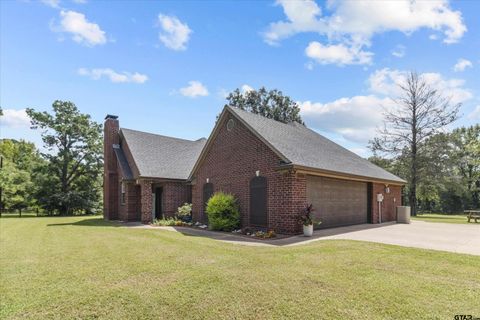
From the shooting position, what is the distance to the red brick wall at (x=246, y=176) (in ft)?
36.5

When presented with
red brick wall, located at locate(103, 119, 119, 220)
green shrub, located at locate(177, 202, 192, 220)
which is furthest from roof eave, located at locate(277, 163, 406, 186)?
red brick wall, located at locate(103, 119, 119, 220)

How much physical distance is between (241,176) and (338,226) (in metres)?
5.19

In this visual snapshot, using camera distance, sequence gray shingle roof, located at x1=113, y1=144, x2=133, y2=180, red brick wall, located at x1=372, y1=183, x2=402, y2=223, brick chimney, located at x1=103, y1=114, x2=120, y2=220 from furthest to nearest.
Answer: brick chimney, located at x1=103, y1=114, x2=120, y2=220, gray shingle roof, located at x1=113, y1=144, x2=133, y2=180, red brick wall, located at x1=372, y1=183, x2=402, y2=223

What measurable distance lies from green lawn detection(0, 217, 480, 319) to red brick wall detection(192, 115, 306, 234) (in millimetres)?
3124

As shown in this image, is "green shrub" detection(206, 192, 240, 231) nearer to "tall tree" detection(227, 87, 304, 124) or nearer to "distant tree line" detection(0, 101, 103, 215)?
"distant tree line" detection(0, 101, 103, 215)

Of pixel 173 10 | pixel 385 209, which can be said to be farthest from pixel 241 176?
pixel 385 209

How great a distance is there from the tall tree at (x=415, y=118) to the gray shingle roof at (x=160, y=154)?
68.4 ft

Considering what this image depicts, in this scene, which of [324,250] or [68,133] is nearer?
[324,250]

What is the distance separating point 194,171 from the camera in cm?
1642

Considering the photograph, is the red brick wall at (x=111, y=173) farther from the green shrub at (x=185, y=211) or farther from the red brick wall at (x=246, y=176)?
the red brick wall at (x=246, y=176)

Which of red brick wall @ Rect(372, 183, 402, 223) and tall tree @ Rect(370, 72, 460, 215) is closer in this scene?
red brick wall @ Rect(372, 183, 402, 223)

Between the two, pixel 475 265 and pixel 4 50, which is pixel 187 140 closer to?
pixel 4 50

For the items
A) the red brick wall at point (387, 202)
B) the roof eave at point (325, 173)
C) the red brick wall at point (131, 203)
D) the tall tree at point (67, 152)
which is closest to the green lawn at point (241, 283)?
the roof eave at point (325, 173)

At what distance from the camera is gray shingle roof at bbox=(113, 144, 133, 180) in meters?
18.6
